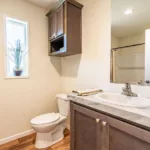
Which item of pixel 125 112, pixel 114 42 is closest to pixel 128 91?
pixel 125 112

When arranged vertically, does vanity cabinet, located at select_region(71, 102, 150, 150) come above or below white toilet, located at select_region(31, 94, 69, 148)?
above

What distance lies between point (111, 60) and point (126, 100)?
52 centimetres

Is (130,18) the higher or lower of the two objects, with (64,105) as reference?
higher

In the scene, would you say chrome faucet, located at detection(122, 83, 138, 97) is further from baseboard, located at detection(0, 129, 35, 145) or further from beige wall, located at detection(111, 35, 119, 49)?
baseboard, located at detection(0, 129, 35, 145)

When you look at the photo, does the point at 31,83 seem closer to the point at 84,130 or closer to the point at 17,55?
the point at 17,55

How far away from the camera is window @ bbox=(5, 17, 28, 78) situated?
6.03 feet

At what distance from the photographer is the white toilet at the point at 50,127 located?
159cm

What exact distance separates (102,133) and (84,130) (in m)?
0.24

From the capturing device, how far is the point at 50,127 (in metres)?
1.63

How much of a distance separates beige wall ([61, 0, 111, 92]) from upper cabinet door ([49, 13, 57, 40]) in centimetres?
46

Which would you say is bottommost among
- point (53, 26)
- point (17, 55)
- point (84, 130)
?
point (84, 130)

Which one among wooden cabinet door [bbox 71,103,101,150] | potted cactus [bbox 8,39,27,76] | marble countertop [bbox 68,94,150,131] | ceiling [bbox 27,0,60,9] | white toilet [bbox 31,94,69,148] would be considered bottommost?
white toilet [bbox 31,94,69,148]

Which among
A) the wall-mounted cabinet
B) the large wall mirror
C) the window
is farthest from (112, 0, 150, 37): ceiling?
the window

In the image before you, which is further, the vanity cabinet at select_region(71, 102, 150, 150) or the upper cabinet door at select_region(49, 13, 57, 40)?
the upper cabinet door at select_region(49, 13, 57, 40)
